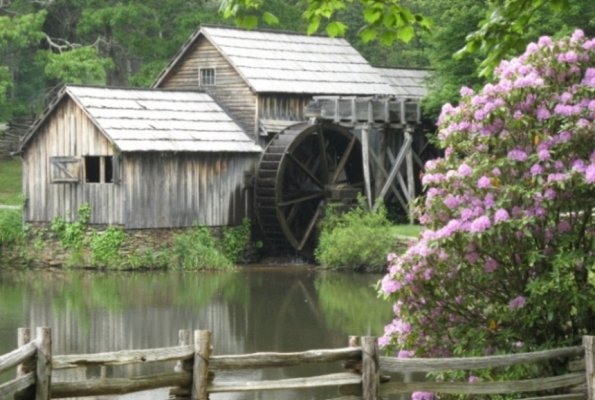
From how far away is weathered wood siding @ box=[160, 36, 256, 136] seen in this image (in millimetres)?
38156

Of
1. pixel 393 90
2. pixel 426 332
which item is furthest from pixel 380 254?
pixel 426 332

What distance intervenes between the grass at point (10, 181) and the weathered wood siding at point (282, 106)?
8292 mm

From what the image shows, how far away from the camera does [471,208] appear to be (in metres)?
13.4

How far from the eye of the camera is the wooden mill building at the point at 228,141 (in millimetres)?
34906

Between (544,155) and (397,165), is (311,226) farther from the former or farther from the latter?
(544,155)

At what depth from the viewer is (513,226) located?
516 inches

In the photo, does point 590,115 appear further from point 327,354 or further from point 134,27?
point 134,27

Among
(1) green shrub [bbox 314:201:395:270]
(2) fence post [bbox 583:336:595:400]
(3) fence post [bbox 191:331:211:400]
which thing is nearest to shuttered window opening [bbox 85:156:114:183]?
(1) green shrub [bbox 314:201:395:270]

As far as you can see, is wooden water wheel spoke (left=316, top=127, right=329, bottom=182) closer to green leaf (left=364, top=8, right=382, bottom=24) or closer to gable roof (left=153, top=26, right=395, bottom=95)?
gable roof (left=153, top=26, right=395, bottom=95)

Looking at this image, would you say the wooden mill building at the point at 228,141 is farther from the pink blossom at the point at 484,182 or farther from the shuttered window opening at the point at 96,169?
the pink blossom at the point at 484,182

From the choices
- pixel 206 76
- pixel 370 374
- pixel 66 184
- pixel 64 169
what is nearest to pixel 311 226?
pixel 206 76

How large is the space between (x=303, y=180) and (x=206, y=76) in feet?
13.5

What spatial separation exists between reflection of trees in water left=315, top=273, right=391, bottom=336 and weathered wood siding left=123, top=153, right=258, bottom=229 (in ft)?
13.7

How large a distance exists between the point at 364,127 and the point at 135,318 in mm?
14114
